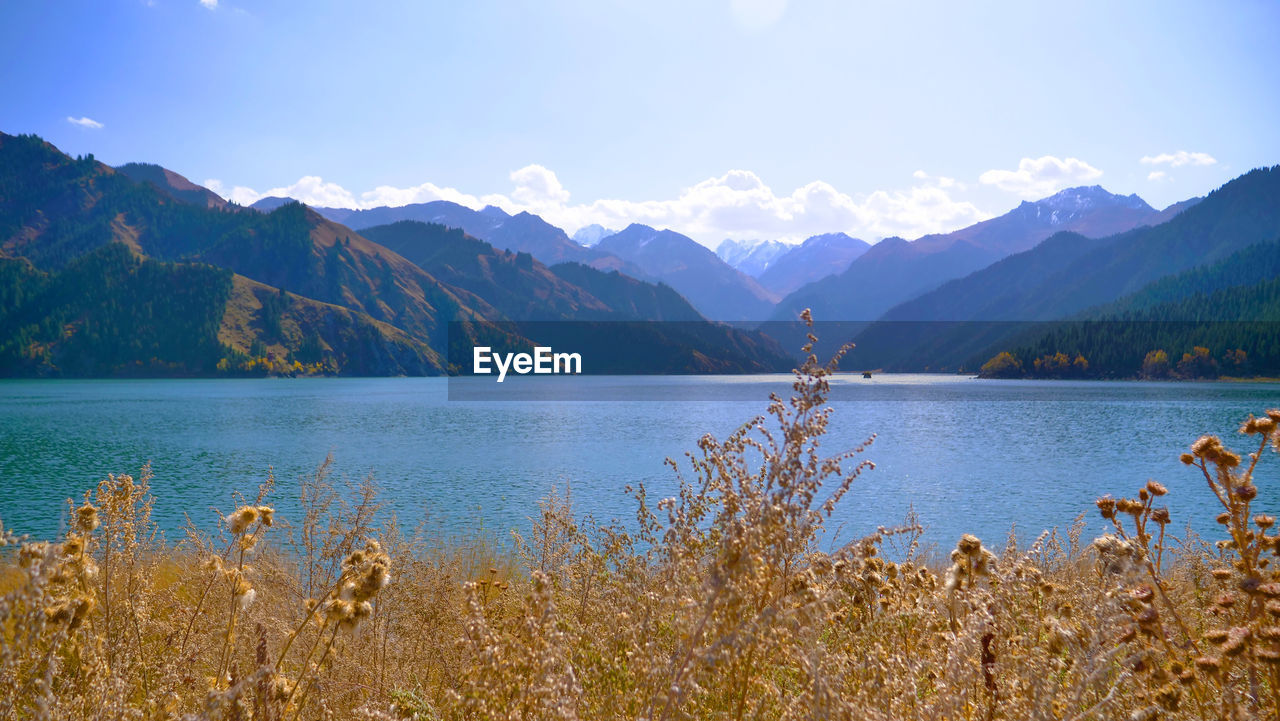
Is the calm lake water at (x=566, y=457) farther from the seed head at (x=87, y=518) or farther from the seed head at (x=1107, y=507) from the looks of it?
the seed head at (x=1107, y=507)

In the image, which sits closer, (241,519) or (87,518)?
(87,518)

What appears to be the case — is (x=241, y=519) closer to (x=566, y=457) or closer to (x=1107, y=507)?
(x=1107, y=507)

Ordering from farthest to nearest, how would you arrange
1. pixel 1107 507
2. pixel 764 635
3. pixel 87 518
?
pixel 1107 507 < pixel 87 518 < pixel 764 635

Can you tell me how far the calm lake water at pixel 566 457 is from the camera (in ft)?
80.7

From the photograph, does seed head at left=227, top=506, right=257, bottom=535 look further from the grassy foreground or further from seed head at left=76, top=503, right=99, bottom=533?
seed head at left=76, top=503, right=99, bottom=533

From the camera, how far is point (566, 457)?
38781 millimetres

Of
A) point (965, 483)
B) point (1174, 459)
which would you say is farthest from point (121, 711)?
point (1174, 459)

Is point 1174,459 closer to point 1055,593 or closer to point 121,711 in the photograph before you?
point 1055,593

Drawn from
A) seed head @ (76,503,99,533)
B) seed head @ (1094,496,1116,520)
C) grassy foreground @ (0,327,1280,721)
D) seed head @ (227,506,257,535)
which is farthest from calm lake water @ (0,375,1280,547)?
seed head @ (1094,496,1116,520)

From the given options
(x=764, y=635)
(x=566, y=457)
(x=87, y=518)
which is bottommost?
(x=566, y=457)

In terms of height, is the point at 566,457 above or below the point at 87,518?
below

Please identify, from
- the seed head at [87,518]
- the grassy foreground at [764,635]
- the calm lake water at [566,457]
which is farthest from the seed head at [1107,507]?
the calm lake water at [566,457]

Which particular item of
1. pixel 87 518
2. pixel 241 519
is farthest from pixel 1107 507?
pixel 87 518

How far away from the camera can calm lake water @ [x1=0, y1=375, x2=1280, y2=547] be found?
80.7 ft
